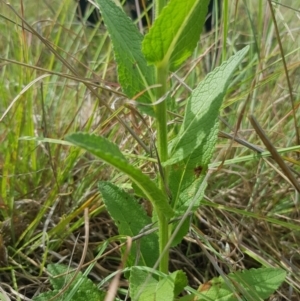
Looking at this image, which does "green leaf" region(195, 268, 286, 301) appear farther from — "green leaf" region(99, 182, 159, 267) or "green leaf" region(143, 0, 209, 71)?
"green leaf" region(143, 0, 209, 71)

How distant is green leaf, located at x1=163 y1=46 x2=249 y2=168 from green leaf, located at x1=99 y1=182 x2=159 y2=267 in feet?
0.34

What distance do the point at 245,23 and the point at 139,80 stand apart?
37.0 inches

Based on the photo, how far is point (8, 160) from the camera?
2.84 feet

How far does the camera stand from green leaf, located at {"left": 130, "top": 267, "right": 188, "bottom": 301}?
0.60 m

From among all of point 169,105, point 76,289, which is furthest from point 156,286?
point 169,105

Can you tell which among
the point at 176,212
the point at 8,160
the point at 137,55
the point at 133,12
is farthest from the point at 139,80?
the point at 133,12

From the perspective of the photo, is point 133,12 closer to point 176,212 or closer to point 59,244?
point 59,244

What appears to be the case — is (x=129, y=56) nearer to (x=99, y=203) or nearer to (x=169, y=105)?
(x=169, y=105)

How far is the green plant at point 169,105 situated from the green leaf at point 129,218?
0.03 metres

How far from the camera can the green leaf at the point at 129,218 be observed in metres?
0.68

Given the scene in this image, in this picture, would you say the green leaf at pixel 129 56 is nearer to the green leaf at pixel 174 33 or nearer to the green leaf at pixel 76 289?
the green leaf at pixel 174 33

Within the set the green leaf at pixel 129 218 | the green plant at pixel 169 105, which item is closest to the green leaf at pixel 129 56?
the green plant at pixel 169 105

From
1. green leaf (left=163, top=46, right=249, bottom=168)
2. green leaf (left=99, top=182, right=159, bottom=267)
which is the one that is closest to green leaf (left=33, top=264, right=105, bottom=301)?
green leaf (left=99, top=182, right=159, bottom=267)

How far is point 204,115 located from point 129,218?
169mm
